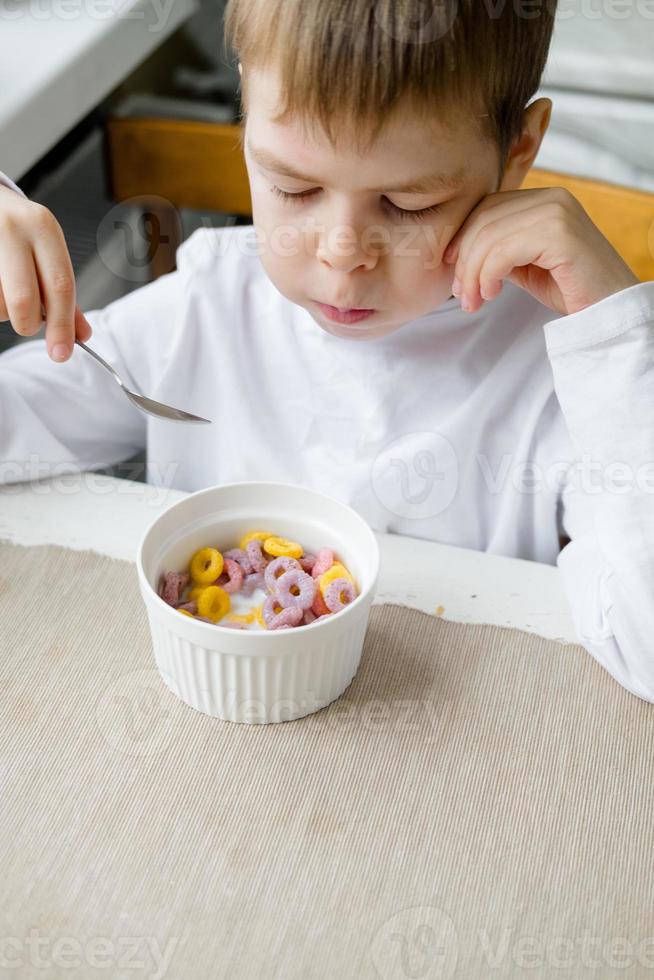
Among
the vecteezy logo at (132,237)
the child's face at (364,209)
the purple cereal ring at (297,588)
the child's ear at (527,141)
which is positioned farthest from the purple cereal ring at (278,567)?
the vecteezy logo at (132,237)

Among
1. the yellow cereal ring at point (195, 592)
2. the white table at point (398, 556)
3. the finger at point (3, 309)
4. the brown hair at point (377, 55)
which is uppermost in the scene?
the brown hair at point (377, 55)

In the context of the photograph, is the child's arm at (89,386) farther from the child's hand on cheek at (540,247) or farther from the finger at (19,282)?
the child's hand on cheek at (540,247)

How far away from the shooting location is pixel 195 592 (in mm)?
699

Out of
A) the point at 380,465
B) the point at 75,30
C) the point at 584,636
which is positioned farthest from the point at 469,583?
the point at 75,30

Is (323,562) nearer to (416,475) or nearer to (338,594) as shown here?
(338,594)

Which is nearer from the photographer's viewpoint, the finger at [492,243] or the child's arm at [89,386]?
the finger at [492,243]

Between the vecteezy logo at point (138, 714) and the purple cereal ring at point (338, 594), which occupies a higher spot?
the purple cereal ring at point (338, 594)

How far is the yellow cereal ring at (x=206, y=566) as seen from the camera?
70 centimetres

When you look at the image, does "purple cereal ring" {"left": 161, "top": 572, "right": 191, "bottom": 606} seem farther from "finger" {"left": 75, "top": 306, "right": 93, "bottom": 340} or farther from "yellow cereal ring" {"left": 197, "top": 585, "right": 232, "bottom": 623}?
"finger" {"left": 75, "top": 306, "right": 93, "bottom": 340}

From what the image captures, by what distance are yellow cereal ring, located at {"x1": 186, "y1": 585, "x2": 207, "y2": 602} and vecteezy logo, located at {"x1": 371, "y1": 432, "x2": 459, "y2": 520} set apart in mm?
285

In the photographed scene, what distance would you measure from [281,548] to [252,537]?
1.1 inches

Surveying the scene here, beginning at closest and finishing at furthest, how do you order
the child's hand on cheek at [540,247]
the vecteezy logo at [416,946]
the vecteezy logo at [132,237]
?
the vecteezy logo at [416,946] < the child's hand on cheek at [540,247] < the vecteezy logo at [132,237]

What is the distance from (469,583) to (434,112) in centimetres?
35

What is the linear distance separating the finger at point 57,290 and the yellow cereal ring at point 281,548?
7.9 inches
